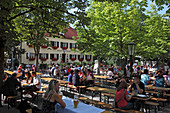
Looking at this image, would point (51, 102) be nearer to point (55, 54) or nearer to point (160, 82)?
point (160, 82)

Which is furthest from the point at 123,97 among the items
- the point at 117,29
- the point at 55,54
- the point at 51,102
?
the point at 55,54

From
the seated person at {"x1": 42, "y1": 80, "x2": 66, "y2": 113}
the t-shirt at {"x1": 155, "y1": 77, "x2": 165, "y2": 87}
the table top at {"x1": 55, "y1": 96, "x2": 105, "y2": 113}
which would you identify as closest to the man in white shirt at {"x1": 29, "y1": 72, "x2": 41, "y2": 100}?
the table top at {"x1": 55, "y1": 96, "x2": 105, "y2": 113}

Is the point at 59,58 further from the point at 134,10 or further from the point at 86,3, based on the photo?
the point at 86,3

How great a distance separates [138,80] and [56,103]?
3783 mm

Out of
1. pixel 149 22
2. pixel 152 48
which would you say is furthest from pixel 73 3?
pixel 149 22

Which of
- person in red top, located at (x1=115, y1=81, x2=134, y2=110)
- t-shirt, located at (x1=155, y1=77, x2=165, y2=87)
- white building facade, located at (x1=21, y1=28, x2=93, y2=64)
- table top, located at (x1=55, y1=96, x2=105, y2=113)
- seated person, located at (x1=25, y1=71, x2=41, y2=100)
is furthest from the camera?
white building facade, located at (x1=21, y1=28, x2=93, y2=64)

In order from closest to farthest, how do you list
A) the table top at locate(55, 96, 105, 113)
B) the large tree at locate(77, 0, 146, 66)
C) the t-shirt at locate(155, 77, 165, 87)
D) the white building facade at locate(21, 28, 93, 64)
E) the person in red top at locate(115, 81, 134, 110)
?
1. the table top at locate(55, 96, 105, 113)
2. the person in red top at locate(115, 81, 134, 110)
3. the t-shirt at locate(155, 77, 165, 87)
4. the large tree at locate(77, 0, 146, 66)
5. the white building facade at locate(21, 28, 93, 64)

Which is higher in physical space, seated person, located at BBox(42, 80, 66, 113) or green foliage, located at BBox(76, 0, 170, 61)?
green foliage, located at BBox(76, 0, 170, 61)

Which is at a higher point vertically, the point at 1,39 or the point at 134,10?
the point at 134,10

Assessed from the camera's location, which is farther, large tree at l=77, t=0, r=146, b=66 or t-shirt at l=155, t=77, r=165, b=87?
large tree at l=77, t=0, r=146, b=66

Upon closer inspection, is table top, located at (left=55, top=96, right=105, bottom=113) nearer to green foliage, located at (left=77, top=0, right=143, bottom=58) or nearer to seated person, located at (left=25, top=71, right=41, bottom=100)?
seated person, located at (left=25, top=71, right=41, bottom=100)

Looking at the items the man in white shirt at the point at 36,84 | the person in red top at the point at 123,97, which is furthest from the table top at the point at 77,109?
the man in white shirt at the point at 36,84

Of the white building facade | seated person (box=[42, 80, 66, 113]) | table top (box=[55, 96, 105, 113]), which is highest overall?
the white building facade

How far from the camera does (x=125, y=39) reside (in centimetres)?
1661
